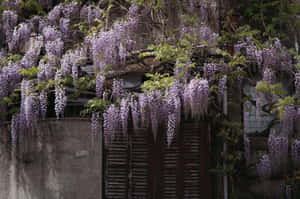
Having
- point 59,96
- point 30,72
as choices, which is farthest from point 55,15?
point 59,96

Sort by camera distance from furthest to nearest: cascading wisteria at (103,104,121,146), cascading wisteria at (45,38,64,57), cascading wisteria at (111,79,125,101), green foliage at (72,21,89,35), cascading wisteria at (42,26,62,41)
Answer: cascading wisteria at (42,26,62,41) → green foliage at (72,21,89,35) → cascading wisteria at (45,38,64,57) → cascading wisteria at (111,79,125,101) → cascading wisteria at (103,104,121,146)

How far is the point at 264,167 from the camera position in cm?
521

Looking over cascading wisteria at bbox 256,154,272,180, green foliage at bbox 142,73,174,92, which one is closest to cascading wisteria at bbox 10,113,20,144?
green foliage at bbox 142,73,174,92

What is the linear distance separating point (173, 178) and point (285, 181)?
1734mm

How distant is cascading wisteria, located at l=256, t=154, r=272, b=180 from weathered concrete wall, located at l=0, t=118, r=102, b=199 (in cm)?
243

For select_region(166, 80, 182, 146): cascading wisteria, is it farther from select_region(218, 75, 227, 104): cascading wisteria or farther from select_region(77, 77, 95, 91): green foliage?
select_region(77, 77, 95, 91): green foliage

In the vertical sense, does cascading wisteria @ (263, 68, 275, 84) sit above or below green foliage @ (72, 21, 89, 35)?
below

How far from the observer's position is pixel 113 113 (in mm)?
5121

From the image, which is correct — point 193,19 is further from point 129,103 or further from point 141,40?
point 129,103

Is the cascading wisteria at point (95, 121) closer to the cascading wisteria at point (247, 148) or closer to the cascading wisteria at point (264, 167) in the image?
the cascading wisteria at point (247, 148)

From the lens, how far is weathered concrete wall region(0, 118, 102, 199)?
5242mm

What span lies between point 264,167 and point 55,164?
3202 mm

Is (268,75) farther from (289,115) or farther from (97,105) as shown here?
(97,105)

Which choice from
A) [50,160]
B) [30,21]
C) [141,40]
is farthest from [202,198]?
[30,21]
